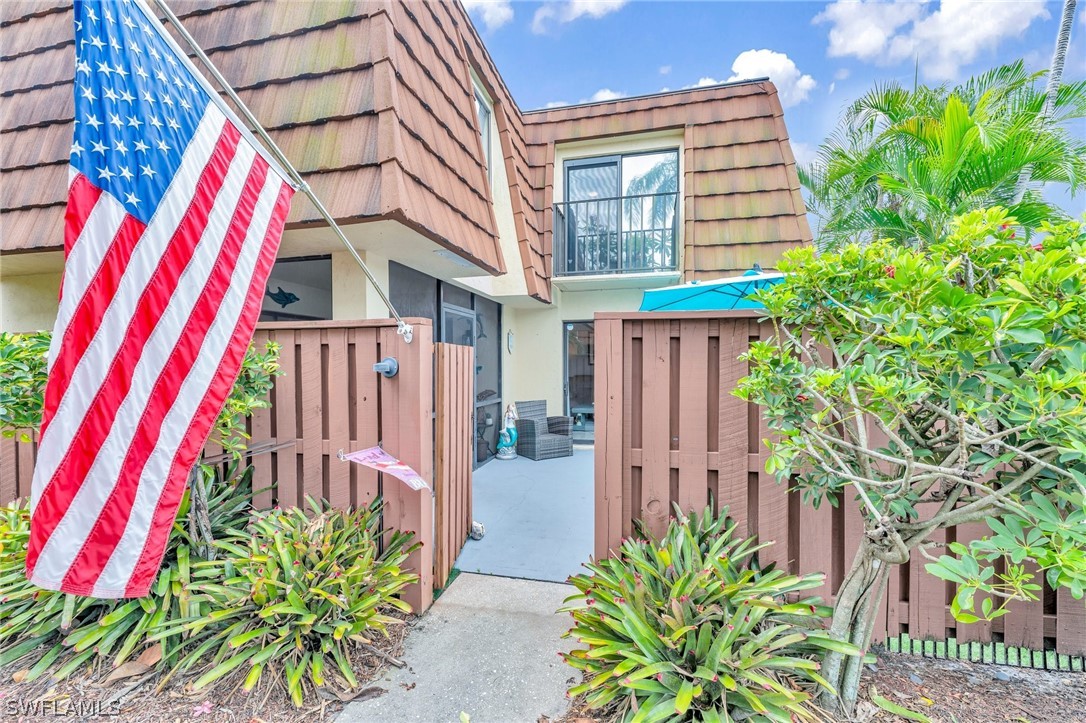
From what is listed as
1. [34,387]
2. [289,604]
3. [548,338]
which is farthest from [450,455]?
[548,338]

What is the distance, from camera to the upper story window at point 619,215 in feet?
25.3

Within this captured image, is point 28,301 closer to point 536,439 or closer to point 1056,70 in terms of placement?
point 536,439

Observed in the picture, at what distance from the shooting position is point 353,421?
2973mm

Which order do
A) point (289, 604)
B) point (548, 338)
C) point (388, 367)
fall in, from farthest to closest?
point (548, 338) < point (388, 367) < point (289, 604)

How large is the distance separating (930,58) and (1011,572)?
9809 mm

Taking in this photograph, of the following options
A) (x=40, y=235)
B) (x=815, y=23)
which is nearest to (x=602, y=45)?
(x=815, y=23)

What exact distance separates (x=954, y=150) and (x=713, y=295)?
4287 millimetres

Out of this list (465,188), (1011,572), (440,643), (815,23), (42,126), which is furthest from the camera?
(815,23)

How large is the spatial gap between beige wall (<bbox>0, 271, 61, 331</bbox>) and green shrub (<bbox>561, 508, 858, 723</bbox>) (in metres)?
5.95

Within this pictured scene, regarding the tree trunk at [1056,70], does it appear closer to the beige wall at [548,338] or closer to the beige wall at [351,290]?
the beige wall at [548,338]

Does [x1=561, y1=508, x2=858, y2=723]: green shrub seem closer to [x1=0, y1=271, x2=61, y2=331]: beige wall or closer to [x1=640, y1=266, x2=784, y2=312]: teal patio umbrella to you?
[x1=640, y1=266, x2=784, y2=312]: teal patio umbrella

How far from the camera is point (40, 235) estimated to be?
3637 millimetres

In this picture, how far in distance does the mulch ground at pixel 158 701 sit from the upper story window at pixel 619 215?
689 centimetres

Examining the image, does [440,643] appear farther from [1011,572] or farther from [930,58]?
[930,58]
